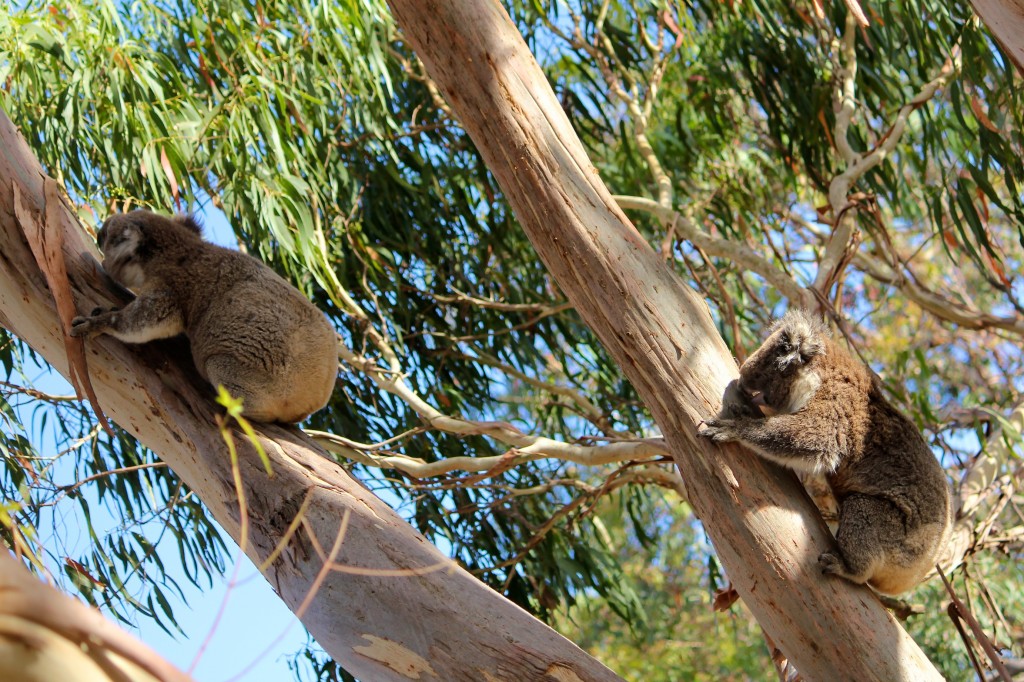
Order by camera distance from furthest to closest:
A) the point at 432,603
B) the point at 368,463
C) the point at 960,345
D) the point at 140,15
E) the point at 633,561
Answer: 1. the point at 633,561
2. the point at 960,345
3. the point at 140,15
4. the point at 368,463
5. the point at 432,603

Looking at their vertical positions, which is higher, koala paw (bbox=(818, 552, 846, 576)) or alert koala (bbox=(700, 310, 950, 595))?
alert koala (bbox=(700, 310, 950, 595))

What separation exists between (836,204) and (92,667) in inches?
141

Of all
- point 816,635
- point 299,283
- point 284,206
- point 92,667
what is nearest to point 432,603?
point 816,635

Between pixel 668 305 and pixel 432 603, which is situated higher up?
pixel 668 305

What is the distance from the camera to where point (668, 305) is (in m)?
2.32

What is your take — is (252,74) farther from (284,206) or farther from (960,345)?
(960,345)

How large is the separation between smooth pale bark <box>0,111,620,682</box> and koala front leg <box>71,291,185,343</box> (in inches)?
2.8

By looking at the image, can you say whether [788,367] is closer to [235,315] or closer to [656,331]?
[656,331]

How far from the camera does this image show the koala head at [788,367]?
2.76 m

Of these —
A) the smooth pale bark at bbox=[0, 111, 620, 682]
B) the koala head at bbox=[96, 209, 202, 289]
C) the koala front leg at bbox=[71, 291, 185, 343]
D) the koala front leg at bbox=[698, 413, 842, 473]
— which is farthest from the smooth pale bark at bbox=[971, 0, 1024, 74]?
the koala head at bbox=[96, 209, 202, 289]

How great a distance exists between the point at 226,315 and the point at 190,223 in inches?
22.2

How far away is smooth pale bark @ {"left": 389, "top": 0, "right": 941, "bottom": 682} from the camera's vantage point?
210cm

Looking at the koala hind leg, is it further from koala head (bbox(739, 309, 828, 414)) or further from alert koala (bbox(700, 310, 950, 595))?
koala head (bbox(739, 309, 828, 414))

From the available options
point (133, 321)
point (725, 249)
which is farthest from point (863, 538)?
point (725, 249)
